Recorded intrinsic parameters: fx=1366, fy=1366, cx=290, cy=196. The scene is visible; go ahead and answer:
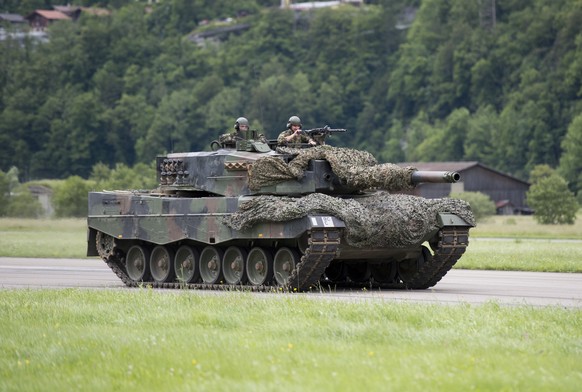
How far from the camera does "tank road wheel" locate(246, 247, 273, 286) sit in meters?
24.5

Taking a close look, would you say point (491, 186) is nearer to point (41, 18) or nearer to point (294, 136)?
point (294, 136)

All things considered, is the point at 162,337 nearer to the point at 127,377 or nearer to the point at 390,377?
the point at 127,377

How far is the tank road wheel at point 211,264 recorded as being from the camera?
84.5 feet

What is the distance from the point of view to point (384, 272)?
26297 mm

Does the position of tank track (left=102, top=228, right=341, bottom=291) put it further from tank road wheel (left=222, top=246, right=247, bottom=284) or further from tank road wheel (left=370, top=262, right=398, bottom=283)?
tank road wheel (left=370, top=262, right=398, bottom=283)

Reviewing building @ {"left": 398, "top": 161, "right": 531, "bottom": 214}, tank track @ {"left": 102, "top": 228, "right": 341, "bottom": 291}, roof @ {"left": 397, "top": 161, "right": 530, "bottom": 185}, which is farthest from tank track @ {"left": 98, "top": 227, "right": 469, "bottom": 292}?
building @ {"left": 398, "top": 161, "right": 531, "bottom": 214}

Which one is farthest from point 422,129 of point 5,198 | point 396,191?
point 396,191

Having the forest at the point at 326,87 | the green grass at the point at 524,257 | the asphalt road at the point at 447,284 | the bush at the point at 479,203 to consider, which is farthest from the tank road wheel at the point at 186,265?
the forest at the point at 326,87

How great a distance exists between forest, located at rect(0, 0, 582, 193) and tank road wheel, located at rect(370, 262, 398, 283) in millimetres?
65055

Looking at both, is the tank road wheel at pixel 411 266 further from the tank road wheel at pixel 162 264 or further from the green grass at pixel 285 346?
the green grass at pixel 285 346

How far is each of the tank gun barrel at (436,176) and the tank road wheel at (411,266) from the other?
1514 mm

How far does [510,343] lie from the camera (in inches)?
578

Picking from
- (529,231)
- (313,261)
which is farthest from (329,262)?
(529,231)

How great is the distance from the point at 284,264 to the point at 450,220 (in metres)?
3.08
